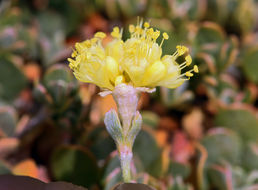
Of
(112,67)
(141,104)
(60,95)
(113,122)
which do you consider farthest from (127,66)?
(141,104)

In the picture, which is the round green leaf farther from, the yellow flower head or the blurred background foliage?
the yellow flower head

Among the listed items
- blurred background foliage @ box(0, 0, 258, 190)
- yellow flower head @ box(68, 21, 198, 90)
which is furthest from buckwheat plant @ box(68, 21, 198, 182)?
blurred background foliage @ box(0, 0, 258, 190)

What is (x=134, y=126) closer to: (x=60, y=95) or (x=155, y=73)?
(x=155, y=73)

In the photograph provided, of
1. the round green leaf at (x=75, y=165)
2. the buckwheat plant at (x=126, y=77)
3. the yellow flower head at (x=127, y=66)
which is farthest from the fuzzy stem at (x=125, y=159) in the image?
the round green leaf at (x=75, y=165)

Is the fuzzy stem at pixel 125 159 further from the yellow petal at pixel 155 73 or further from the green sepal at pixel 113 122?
the yellow petal at pixel 155 73

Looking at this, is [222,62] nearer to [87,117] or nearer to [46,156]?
[87,117]

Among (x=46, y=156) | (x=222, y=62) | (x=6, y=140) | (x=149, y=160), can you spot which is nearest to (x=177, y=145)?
(x=149, y=160)
